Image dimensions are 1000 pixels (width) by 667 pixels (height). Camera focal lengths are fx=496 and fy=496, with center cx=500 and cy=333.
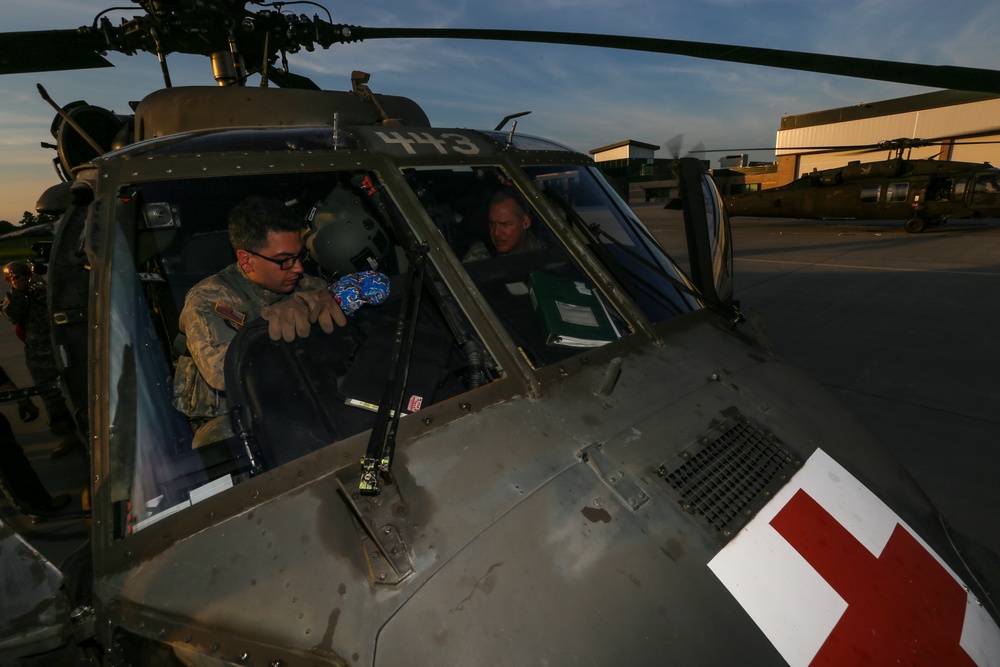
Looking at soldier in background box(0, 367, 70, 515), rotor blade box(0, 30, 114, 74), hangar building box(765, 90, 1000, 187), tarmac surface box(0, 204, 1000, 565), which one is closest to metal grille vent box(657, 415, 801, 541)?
tarmac surface box(0, 204, 1000, 565)

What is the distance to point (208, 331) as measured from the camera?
6.81 ft

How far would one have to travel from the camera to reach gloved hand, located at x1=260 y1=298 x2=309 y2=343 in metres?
1.77

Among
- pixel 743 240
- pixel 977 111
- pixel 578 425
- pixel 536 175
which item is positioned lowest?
pixel 743 240

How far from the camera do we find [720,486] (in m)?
1.49

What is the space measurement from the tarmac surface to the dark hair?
95.0 inches

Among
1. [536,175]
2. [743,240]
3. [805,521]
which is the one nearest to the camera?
[805,521]

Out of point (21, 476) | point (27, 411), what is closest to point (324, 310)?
point (21, 476)

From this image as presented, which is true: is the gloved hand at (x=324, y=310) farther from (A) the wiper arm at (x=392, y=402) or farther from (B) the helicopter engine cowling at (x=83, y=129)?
(B) the helicopter engine cowling at (x=83, y=129)

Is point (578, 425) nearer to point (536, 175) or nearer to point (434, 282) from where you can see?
point (434, 282)

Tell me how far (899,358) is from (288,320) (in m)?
5.96

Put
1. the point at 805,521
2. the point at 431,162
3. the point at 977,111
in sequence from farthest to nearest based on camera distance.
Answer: the point at 977,111 → the point at 431,162 → the point at 805,521

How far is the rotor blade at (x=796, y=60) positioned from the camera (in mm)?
2100

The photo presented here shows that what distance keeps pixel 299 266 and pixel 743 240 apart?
1662cm

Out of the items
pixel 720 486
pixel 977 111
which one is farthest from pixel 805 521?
pixel 977 111
